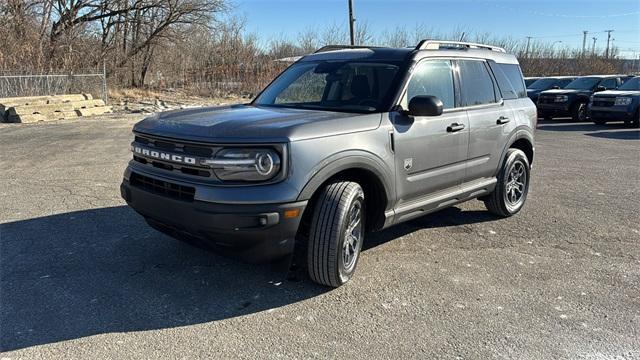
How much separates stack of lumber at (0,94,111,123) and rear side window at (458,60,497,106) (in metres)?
15.5

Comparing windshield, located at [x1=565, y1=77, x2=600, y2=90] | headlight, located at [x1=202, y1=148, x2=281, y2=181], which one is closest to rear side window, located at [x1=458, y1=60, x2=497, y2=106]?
headlight, located at [x1=202, y1=148, x2=281, y2=181]

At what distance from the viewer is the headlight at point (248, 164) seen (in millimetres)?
3486

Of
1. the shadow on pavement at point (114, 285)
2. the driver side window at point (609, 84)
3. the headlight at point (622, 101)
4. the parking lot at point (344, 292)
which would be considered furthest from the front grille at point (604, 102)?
the shadow on pavement at point (114, 285)

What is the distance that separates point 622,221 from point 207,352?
199 inches

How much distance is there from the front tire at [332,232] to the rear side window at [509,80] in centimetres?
278

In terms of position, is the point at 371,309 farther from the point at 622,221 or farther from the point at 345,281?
the point at 622,221

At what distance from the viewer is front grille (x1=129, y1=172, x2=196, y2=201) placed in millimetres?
3668

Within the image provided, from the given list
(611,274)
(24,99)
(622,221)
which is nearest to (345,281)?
(611,274)

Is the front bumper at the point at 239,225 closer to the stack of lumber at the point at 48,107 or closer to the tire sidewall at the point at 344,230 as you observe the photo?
the tire sidewall at the point at 344,230

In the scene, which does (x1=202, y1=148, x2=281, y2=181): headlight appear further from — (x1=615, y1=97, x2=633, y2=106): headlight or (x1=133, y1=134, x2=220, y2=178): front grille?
(x1=615, y1=97, x2=633, y2=106): headlight

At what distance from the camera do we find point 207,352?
3.15 metres

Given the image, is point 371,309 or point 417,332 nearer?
point 417,332

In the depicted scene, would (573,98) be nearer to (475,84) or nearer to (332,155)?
(475,84)

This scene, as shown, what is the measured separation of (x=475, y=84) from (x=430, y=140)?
122cm
